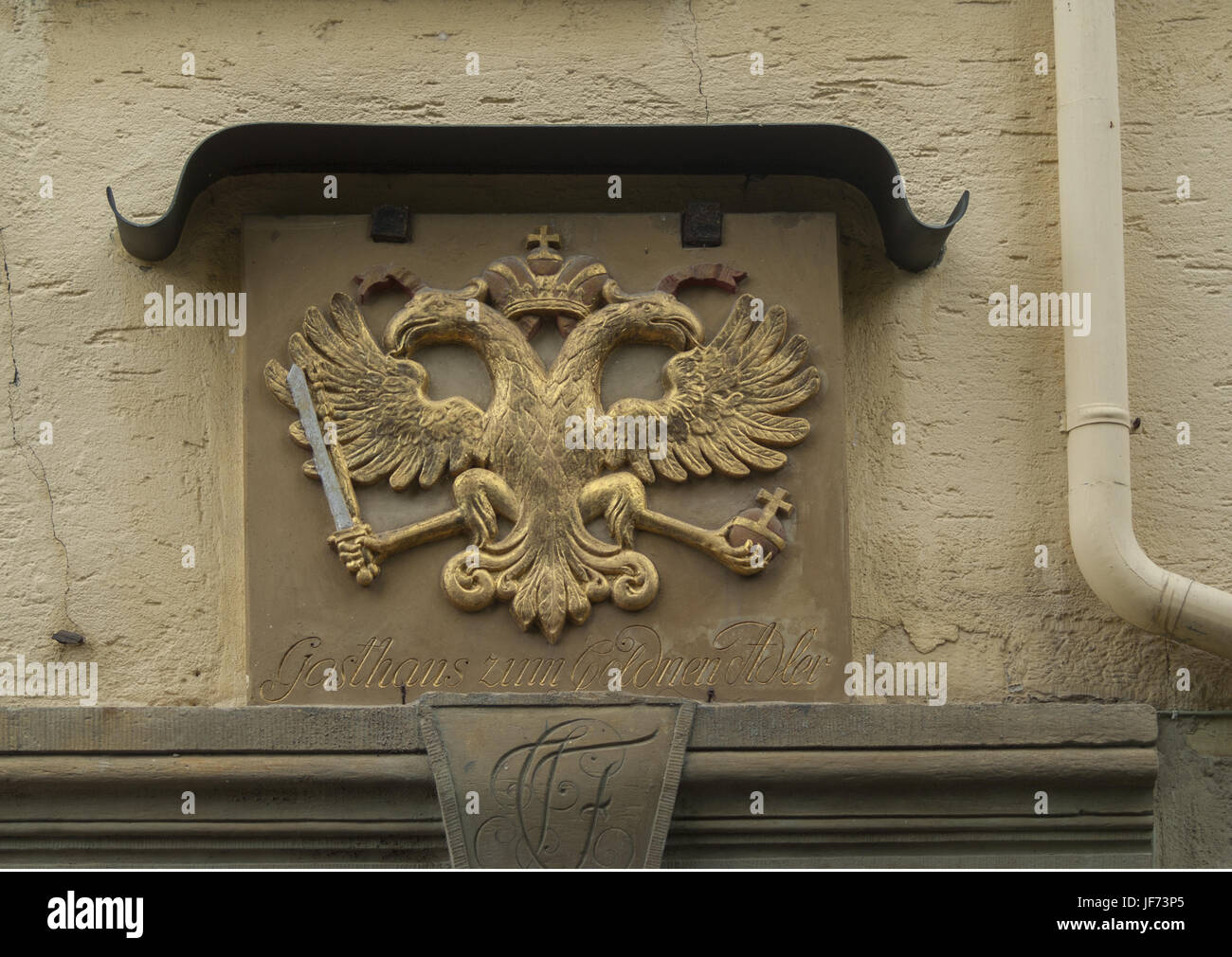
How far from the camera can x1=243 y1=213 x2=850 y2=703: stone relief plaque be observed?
14.2 ft

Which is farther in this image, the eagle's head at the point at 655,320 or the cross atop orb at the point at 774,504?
the eagle's head at the point at 655,320

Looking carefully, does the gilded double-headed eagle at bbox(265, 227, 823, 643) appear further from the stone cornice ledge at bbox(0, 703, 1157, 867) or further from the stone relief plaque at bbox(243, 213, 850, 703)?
the stone cornice ledge at bbox(0, 703, 1157, 867)

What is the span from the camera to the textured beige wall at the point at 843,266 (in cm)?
445

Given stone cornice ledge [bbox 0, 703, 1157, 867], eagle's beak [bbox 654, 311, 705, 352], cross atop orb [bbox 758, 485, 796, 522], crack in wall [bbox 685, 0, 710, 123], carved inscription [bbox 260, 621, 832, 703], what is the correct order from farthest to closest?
crack in wall [bbox 685, 0, 710, 123] → eagle's beak [bbox 654, 311, 705, 352] → cross atop orb [bbox 758, 485, 796, 522] → carved inscription [bbox 260, 621, 832, 703] → stone cornice ledge [bbox 0, 703, 1157, 867]

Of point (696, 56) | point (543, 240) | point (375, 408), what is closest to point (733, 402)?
point (543, 240)

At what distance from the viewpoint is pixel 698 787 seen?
4.21m

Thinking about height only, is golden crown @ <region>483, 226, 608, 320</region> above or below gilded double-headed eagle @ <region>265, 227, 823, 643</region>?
above

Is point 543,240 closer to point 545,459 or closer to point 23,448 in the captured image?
point 545,459

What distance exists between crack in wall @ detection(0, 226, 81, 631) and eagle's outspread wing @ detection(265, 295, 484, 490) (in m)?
0.62

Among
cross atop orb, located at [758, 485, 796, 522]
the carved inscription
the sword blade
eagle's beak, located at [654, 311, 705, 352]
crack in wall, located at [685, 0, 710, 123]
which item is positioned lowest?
the carved inscription

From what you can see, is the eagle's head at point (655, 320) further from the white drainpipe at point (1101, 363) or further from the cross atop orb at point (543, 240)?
Result: the white drainpipe at point (1101, 363)

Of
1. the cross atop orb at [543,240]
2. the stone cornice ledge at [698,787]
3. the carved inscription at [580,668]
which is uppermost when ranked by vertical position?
the cross atop orb at [543,240]

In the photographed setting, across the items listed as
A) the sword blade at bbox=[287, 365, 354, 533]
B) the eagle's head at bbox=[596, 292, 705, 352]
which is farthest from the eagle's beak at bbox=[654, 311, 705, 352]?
the sword blade at bbox=[287, 365, 354, 533]

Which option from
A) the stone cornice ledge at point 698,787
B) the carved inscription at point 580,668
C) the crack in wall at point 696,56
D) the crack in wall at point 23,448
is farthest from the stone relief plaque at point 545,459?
the crack in wall at point 23,448
